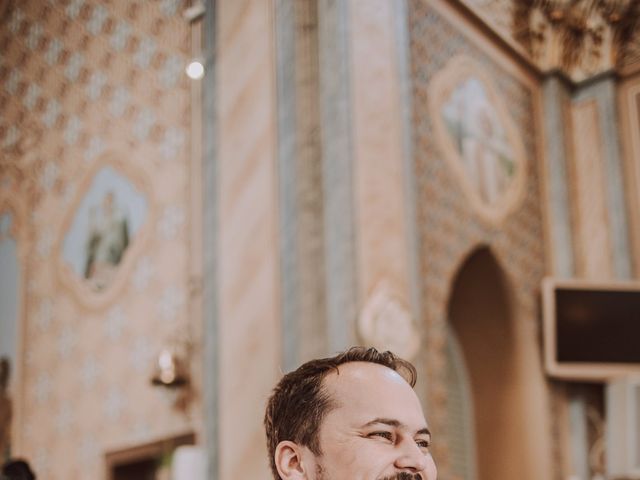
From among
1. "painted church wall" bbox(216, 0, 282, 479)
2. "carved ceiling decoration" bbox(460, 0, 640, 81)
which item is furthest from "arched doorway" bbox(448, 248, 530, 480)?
"painted church wall" bbox(216, 0, 282, 479)

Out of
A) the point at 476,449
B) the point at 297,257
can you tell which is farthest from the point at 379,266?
the point at 476,449

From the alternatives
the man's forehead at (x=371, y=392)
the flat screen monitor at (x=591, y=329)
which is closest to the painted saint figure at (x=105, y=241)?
the flat screen monitor at (x=591, y=329)

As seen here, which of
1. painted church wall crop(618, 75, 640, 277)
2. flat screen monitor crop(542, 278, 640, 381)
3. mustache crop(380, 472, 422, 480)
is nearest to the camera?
mustache crop(380, 472, 422, 480)

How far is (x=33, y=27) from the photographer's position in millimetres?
10289

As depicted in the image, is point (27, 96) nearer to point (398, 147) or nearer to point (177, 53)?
Answer: point (177, 53)

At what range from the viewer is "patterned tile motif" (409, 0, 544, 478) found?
7.84 metres

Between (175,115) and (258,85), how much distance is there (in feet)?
3.67

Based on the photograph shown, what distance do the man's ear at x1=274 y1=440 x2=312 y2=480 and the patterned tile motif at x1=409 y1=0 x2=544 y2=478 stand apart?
4798 millimetres

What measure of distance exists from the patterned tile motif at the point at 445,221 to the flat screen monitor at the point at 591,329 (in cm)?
32

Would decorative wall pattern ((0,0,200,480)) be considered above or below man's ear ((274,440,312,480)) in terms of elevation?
above

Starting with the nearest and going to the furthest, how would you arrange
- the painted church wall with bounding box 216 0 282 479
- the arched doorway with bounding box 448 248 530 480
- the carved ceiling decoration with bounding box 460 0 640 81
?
the painted church wall with bounding box 216 0 282 479 < the arched doorway with bounding box 448 248 530 480 < the carved ceiling decoration with bounding box 460 0 640 81

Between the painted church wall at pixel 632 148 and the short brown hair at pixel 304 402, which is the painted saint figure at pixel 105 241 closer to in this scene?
the painted church wall at pixel 632 148

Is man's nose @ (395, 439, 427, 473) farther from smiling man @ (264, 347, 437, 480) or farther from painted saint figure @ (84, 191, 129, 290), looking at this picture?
painted saint figure @ (84, 191, 129, 290)

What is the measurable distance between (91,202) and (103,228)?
12.2 inches
